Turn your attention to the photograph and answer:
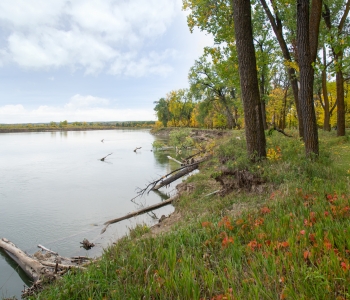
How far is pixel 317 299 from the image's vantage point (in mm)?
2107

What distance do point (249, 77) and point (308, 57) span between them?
5.21 ft

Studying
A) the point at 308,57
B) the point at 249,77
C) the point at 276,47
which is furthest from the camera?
the point at 276,47

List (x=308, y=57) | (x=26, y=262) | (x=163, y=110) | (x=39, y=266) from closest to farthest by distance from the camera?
(x=39, y=266), (x=26, y=262), (x=308, y=57), (x=163, y=110)

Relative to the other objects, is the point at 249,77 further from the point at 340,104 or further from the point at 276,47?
the point at 276,47

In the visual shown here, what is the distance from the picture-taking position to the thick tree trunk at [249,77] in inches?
290

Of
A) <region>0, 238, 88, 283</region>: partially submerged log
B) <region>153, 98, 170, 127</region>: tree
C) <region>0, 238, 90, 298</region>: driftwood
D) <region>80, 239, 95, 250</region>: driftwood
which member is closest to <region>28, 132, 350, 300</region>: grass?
<region>0, 238, 90, 298</region>: driftwood

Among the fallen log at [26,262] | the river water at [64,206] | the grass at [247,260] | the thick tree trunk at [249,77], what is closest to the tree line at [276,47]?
the thick tree trunk at [249,77]

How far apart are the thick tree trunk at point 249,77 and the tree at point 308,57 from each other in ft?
4.11

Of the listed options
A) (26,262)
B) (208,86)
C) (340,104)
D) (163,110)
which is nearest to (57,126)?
(163,110)

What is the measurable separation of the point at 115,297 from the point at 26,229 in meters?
7.33

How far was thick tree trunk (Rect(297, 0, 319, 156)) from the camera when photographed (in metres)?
6.62

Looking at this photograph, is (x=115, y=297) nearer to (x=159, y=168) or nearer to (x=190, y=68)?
(x=159, y=168)

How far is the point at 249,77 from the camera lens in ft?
25.1

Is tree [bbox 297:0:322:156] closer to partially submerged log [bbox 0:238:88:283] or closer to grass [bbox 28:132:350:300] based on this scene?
grass [bbox 28:132:350:300]
